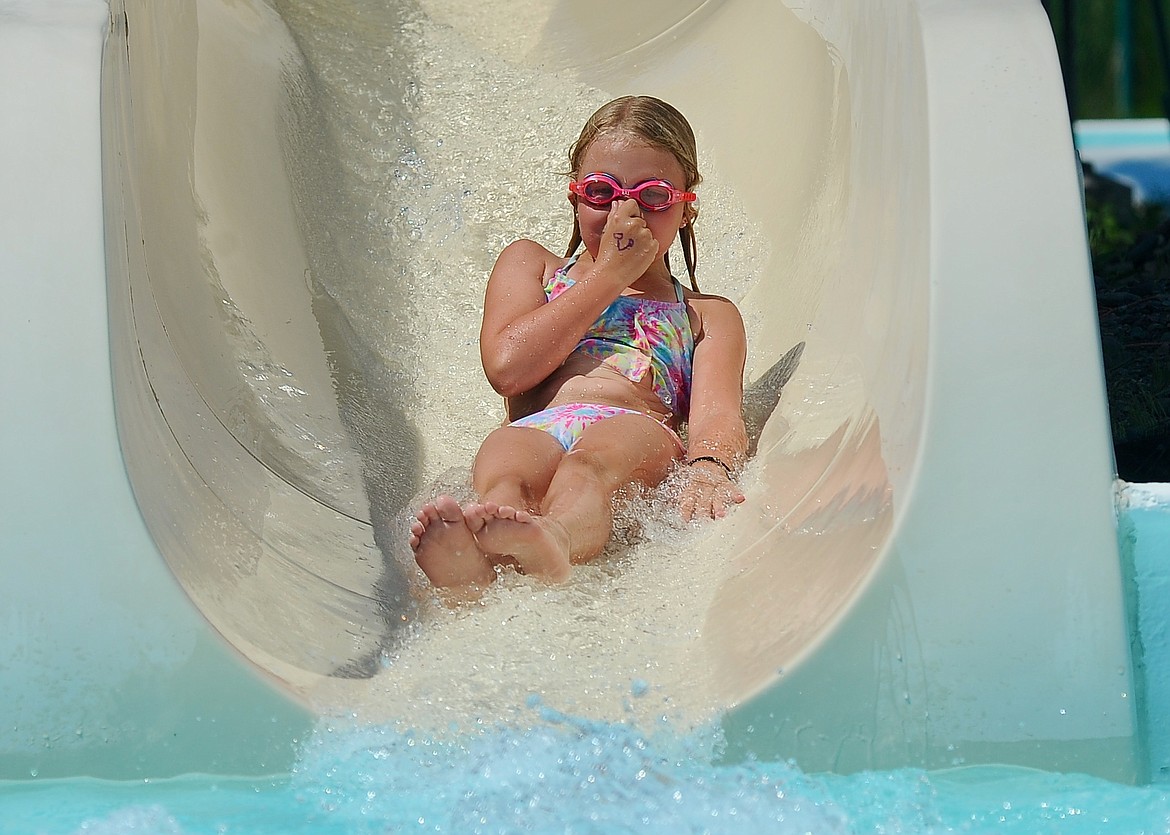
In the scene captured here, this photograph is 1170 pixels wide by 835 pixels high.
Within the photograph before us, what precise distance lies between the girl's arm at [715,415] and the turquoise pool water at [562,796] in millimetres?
492

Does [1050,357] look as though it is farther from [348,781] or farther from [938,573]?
[348,781]

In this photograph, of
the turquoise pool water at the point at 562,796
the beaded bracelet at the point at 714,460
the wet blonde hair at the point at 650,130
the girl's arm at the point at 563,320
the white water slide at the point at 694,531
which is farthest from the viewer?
the wet blonde hair at the point at 650,130

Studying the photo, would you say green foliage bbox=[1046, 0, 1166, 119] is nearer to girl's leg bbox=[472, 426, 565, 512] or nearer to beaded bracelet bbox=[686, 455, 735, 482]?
beaded bracelet bbox=[686, 455, 735, 482]

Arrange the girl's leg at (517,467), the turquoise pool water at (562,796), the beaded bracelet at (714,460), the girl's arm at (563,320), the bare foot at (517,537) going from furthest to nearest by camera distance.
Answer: the girl's arm at (563,320), the beaded bracelet at (714,460), the girl's leg at (517,467), the bare foot at (517,537), the turquoise pool water at (562,796)

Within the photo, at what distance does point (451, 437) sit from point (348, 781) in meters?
0.96

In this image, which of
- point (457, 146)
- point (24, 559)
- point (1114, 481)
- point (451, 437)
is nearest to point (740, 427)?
point (451, 437)

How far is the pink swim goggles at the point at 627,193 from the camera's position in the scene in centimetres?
193

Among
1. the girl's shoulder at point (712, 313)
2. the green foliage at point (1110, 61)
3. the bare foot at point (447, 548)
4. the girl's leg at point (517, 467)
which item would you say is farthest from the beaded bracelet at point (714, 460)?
the green foliage at point (1110, 61)

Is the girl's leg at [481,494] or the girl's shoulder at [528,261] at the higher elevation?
the girl's shoulder at [528,261]

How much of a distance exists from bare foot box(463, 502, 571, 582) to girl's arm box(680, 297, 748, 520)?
0.28 metres

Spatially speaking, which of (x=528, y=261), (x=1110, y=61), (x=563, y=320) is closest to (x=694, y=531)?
(x=563, y=320)

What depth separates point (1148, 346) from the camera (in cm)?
238

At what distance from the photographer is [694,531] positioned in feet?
5.27

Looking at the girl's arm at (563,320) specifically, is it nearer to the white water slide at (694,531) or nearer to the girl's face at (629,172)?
the girl's face at (629,172)
